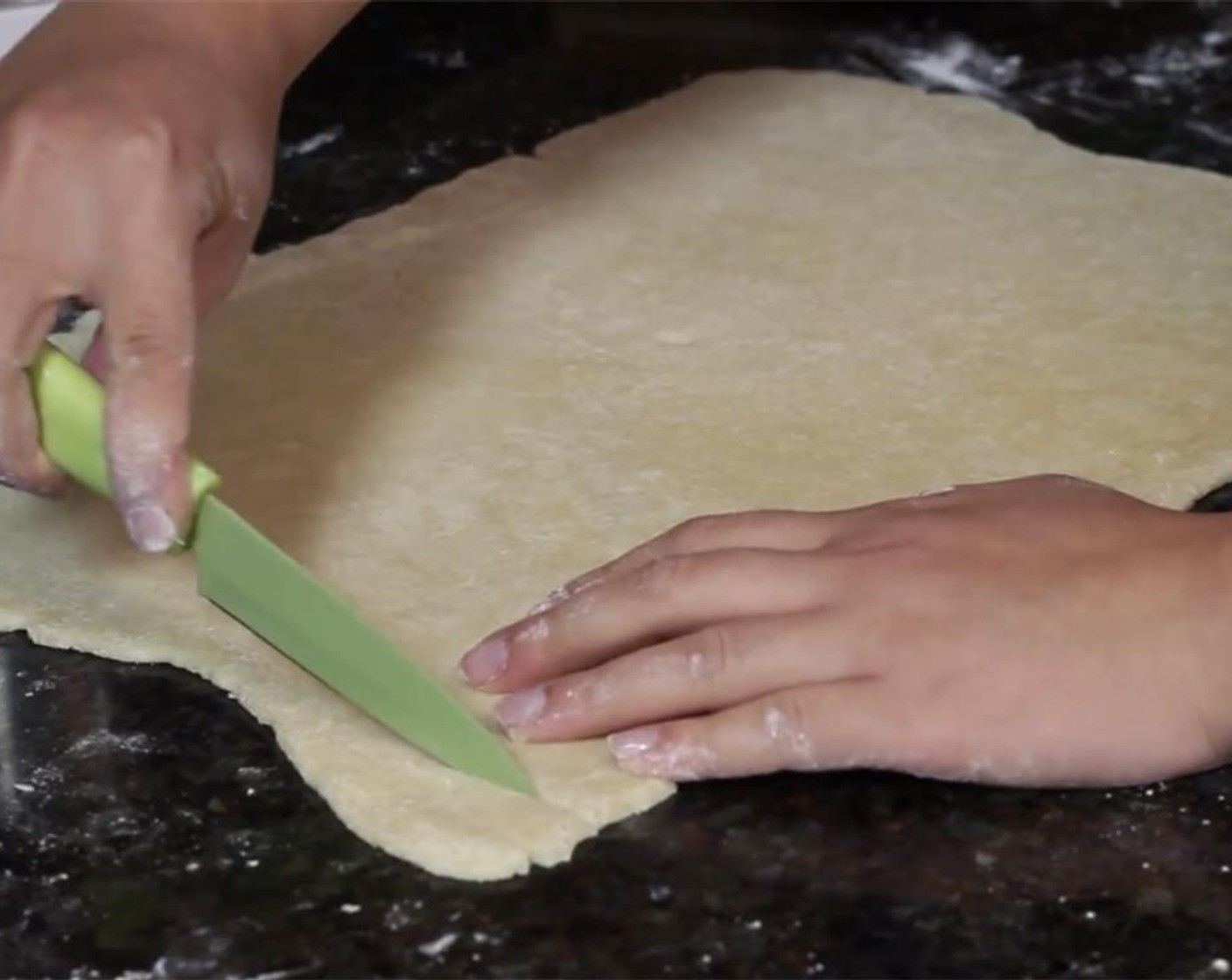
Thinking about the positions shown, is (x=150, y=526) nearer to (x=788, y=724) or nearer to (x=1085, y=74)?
(x=788, y=724)

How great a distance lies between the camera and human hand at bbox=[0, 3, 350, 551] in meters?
0.99

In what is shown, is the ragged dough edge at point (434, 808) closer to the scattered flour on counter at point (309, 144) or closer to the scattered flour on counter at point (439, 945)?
the scattered flour on counter at point (439, 945)

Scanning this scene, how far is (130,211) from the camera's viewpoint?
1026 mm

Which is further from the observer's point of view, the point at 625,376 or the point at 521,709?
the point at 625,376

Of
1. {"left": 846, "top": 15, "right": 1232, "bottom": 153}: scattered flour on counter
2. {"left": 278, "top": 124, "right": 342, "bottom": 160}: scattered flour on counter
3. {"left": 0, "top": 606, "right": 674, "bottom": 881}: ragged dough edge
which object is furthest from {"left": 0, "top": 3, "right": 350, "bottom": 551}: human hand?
{"left": 846, "top": 15, "right": 1232, "bottom": 153}: scattered flour on counter

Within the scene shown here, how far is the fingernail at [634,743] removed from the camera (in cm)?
98

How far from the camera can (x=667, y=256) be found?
148 cm

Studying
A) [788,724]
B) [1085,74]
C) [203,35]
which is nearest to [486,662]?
[788,724]

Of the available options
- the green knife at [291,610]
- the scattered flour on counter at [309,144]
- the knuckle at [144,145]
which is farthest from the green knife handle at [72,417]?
the scattered flour on counter at [309,144]

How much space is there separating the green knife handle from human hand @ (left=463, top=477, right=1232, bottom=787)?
0.21 meters

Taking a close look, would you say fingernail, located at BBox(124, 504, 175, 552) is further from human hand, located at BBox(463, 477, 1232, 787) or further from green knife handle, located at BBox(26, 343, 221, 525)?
human hand, located at BBox(463, 477, 1232, 787)

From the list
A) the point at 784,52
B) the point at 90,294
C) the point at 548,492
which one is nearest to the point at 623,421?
the point at 548,492

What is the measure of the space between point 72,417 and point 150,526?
8cm

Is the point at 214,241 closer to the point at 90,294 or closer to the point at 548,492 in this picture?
the point at 90,294
